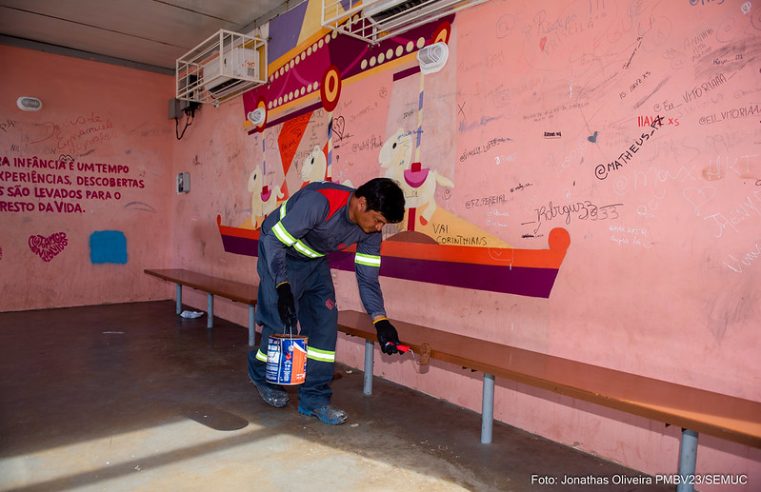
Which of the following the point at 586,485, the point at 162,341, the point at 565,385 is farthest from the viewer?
the point at 162,341

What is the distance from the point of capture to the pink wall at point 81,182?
5609mm

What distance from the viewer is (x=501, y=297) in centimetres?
276

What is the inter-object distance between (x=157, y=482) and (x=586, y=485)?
5.71 ft

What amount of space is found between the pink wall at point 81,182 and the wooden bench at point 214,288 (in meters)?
0.94

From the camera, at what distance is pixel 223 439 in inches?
97.8

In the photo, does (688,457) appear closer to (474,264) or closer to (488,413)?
(488,413)

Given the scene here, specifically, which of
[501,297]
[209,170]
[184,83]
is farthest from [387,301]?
[184,83]

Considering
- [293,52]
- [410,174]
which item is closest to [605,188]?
[410,174]

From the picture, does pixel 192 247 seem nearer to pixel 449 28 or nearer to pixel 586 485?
pixel 449 28

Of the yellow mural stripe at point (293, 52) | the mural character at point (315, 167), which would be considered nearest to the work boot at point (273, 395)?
the mural character at point (315, 167)

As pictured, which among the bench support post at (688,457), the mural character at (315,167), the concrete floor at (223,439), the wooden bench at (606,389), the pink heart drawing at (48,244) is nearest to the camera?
the wooden bench at (606,389)

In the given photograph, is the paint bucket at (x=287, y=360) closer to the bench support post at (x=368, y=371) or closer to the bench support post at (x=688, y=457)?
the bench support post at (x=368, y=371)

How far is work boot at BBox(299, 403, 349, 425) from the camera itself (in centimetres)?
268

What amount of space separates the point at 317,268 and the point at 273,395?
75 cm
